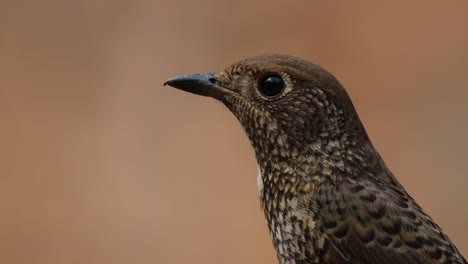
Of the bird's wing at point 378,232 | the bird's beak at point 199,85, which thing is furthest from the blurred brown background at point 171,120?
the bird's wing at point 378,232

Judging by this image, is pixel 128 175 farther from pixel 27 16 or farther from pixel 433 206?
pixel 433 206

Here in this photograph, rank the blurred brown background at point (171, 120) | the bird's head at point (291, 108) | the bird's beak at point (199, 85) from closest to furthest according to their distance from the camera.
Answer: the bird's head at point (291, 108) → the bird's beak at point (199, 85) → the blurred brown background at point (171, 120)

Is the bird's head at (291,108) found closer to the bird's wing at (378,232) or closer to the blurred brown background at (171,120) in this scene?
the bird's wing at (378,232)

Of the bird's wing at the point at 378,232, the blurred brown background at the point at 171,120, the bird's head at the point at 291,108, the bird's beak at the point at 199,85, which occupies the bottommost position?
the bird's wing at the point at 378,232

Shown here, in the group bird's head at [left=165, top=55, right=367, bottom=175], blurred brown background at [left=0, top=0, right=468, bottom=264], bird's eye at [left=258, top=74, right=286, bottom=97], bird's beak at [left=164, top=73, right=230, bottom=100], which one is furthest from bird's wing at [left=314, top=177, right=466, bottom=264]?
blurred brown background at [left=0, top=0, right=468, bottom=264]

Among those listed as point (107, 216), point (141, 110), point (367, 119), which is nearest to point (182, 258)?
point (107, 216)
